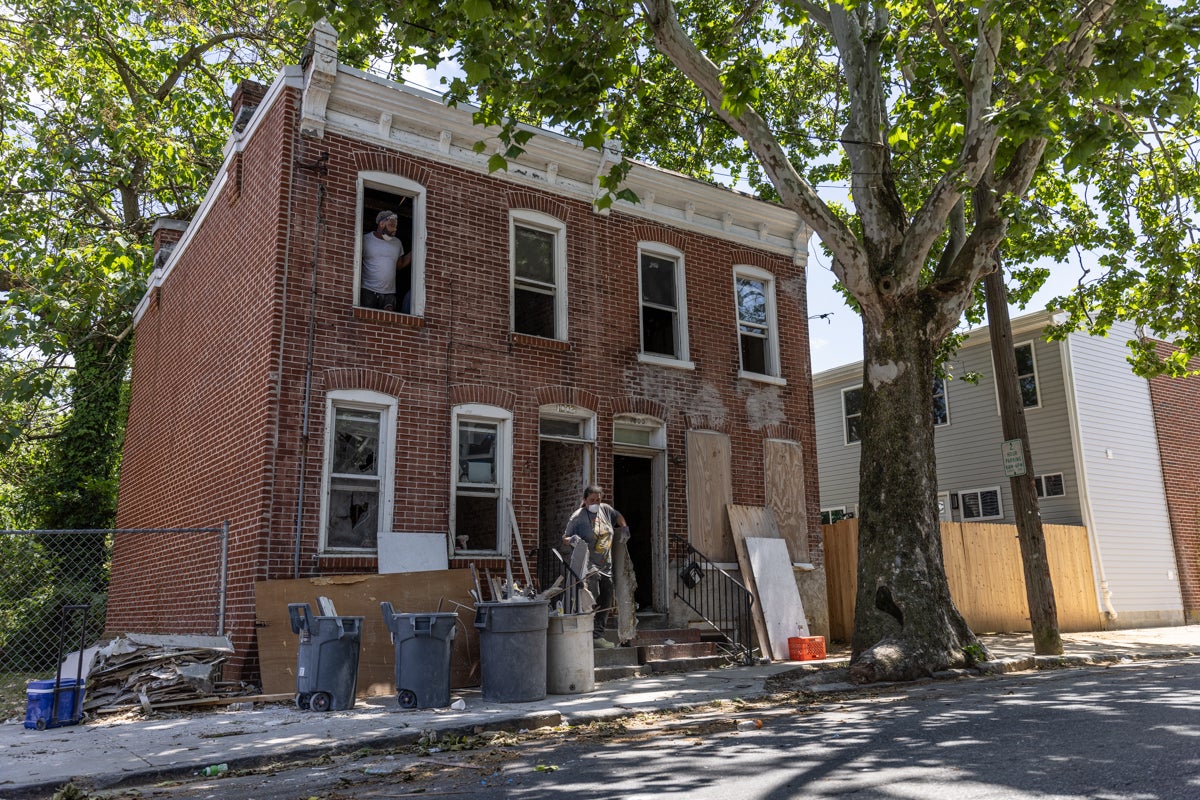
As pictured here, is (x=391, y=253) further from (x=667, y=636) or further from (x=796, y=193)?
(x=667, y=636)

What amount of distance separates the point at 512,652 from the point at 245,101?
9269mm

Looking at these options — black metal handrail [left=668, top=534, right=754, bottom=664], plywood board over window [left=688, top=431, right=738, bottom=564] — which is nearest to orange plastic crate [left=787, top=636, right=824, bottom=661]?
black metal handrail [left=668, top=534, right=754, bottom=664]

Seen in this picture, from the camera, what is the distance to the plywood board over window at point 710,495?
14.5 metres

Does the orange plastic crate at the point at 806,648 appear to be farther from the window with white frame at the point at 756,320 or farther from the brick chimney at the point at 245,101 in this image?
the brick chimney at the point at 245,101

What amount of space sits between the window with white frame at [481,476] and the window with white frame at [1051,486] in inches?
551

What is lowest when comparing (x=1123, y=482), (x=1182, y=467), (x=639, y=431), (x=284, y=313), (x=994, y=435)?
(x=1123, y=482)

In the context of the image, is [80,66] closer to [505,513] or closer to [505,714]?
[505,513]

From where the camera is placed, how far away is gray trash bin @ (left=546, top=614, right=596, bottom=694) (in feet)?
32.8

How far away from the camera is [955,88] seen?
1308cm

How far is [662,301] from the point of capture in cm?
1540

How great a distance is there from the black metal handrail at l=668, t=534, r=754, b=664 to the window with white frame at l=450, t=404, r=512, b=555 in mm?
2989

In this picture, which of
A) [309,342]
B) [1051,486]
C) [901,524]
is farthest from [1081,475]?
[309,342]

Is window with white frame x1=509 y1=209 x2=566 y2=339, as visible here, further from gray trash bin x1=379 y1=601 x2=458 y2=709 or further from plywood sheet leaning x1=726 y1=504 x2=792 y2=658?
gray trash bin x1=379 y1=601 x2=458 y2=709

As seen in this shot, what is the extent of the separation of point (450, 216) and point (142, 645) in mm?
6759
